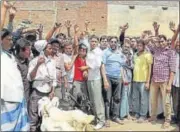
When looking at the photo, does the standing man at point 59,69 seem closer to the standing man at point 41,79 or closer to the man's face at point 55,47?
the man's face at point 55,47

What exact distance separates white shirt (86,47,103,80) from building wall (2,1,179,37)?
1813 cm

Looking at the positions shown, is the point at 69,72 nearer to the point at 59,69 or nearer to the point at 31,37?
the point at 59,69

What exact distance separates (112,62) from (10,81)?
8.56ft

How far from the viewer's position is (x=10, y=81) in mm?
5426

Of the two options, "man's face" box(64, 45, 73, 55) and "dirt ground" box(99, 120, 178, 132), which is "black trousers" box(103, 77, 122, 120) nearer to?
"dirt ground" box(99, 120, 178, 132)

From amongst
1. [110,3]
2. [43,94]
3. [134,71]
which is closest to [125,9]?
[110,3]

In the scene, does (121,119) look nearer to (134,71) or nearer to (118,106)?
(118,106)

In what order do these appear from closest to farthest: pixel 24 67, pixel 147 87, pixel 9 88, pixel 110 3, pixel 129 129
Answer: pixel 9 88 < pixel 24 67 < pixel 129 129 < pixel 147 87 < pixel 110 3

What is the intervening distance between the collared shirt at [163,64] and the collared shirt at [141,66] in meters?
0.25

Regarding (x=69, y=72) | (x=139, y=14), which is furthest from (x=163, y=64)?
(x=139, y=14)

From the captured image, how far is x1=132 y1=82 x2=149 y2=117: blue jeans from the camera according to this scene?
7.89m

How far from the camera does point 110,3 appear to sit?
26.3m

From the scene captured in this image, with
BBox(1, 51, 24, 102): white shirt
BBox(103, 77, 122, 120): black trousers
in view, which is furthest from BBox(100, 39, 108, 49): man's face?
BBox(1, 51, 24, 102): white shirt

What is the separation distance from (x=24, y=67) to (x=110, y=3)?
2059 centimetres
